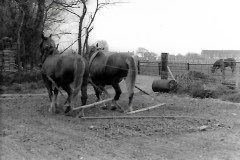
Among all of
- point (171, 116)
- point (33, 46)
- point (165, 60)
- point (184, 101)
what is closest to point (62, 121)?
point (171, 116)

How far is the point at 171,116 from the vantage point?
930cm

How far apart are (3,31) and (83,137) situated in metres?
20.6

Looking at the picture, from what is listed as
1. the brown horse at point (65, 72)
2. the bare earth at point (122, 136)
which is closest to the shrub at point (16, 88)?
the bare earth at point (122, 136)

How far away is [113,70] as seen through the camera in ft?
34.6

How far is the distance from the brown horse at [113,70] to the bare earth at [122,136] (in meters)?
0.88

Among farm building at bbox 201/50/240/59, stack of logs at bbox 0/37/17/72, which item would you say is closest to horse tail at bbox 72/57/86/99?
stack of logs at bbox 0/37/17/72

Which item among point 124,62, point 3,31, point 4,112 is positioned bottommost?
point 4,112

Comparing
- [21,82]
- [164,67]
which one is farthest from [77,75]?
[21,82]

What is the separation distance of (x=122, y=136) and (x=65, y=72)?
3.25 meters

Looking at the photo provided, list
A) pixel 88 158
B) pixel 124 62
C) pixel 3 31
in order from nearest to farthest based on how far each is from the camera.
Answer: pixel 88 158
pixel 124 62
pixel 3 31

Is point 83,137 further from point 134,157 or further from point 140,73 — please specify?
point 140,73

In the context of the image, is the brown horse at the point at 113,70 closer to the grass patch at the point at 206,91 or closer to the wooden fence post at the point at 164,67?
the grass patch at the point at 206,91

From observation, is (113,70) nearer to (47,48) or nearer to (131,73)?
(131,73)

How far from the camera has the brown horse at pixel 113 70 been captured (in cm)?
1019
